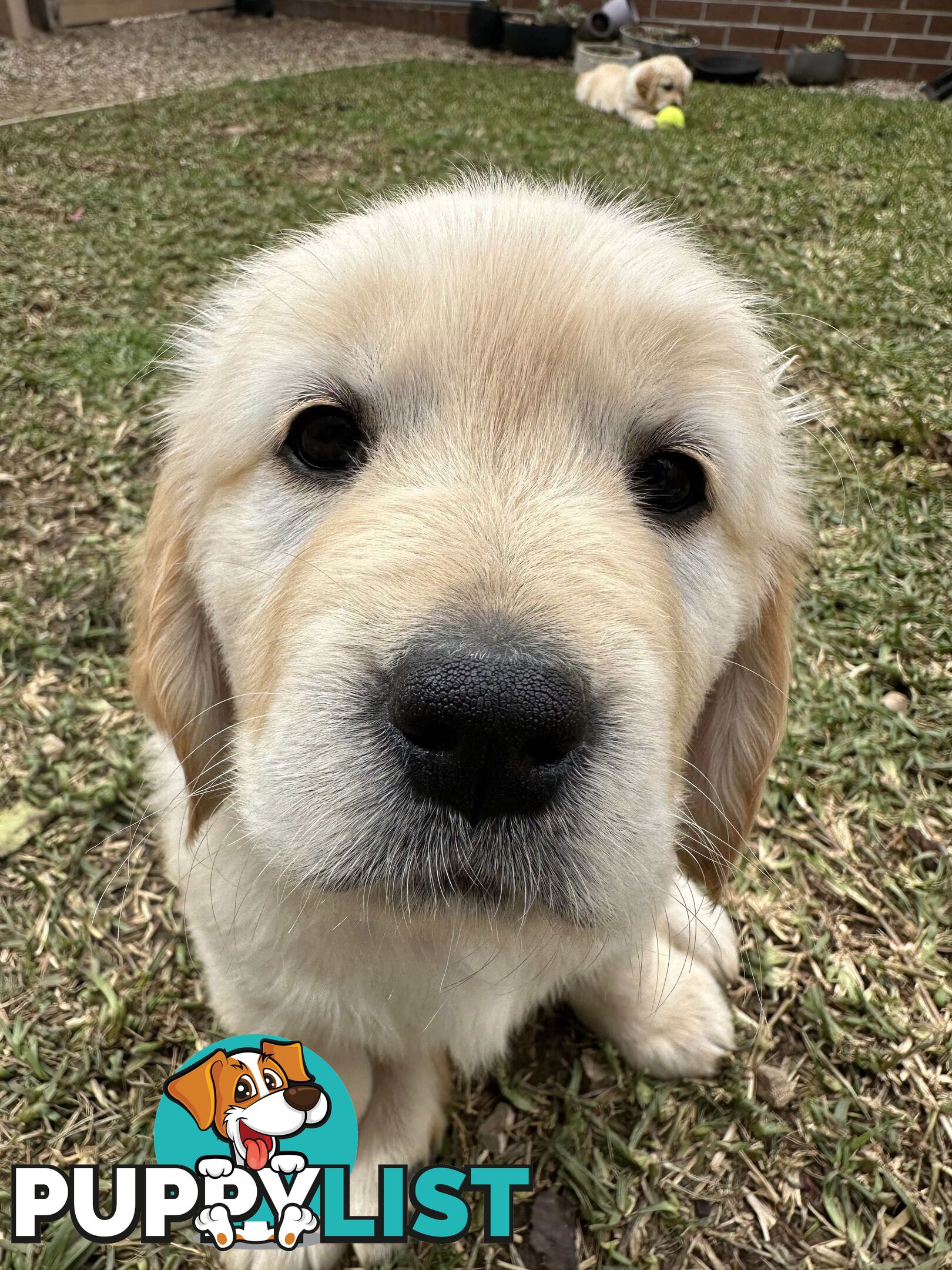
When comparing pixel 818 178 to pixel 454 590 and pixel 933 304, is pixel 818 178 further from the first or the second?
pixel 454 590

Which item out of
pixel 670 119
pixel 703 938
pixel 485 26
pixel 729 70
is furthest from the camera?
pixel 485 26

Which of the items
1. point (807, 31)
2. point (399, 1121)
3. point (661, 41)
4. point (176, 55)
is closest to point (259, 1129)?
point (399, 1121)

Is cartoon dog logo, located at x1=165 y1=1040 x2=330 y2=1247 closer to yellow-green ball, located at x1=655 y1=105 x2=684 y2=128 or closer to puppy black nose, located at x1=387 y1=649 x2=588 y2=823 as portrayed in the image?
puppy black nose, located at x1=387 y1=649 x2=588 y2=823

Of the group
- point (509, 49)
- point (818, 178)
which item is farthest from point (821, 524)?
point (509, 49)

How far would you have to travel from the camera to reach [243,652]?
1.35 meters

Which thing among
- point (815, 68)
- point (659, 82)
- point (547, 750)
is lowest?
point (547, 750)

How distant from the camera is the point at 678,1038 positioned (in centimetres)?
179

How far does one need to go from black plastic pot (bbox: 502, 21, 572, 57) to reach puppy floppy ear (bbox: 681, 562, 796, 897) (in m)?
13.4

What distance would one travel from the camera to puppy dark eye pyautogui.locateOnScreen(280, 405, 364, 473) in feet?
4.46

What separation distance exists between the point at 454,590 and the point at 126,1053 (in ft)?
4.65

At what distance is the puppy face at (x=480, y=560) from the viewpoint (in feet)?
3.25

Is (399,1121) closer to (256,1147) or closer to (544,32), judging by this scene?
(256,1147)

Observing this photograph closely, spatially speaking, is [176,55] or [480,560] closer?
[480,560]

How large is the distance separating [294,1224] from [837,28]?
15.3 m
